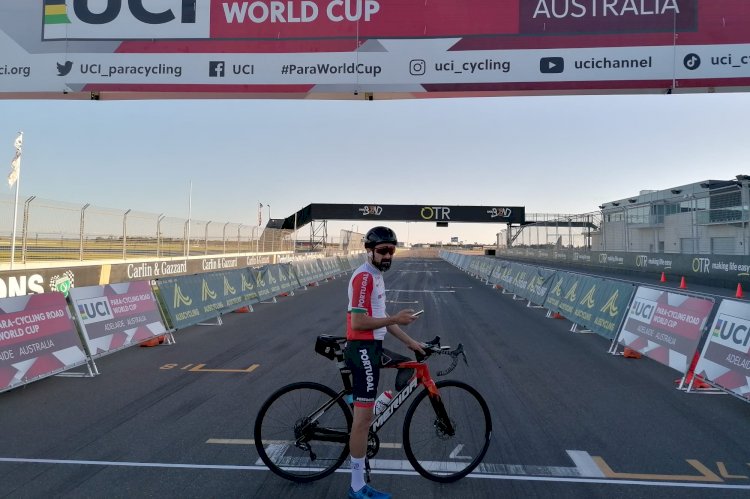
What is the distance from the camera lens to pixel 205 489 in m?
3.76

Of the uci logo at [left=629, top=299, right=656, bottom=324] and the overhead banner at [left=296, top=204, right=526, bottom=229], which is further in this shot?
the overhead banner at [left=296, top=204, right=526, bottom=229]

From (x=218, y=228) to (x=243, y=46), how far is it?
17.9 metres

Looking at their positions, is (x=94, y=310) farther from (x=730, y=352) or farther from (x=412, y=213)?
(x=412, y=213)

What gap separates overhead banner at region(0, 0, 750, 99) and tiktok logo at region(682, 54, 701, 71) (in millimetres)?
15

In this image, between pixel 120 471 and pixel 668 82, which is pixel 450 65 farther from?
pixel 120 471

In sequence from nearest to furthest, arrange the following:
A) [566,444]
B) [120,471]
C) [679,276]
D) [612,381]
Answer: [120,471]
[566,444]
[612,381]
[679,276]

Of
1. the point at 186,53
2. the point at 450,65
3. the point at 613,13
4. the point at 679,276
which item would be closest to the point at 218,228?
the point at 186,53

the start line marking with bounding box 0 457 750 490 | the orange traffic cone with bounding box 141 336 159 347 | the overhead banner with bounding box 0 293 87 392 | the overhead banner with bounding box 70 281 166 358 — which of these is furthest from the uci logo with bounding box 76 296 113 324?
the start line marking with bounding box 0 457 750 490

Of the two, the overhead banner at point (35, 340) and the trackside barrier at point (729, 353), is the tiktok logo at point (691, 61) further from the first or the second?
the overhead banner at point (35, 340)

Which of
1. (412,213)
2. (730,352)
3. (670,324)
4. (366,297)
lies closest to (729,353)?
(730,352)

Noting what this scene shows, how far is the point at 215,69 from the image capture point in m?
7.96

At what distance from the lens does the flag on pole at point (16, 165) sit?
14156 mm

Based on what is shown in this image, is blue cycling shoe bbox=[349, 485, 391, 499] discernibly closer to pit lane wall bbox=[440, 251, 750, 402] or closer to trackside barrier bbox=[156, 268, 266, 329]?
pit lane wall bbox=[440, 251, 750, 402]

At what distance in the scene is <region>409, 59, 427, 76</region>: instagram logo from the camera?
25.1ft
